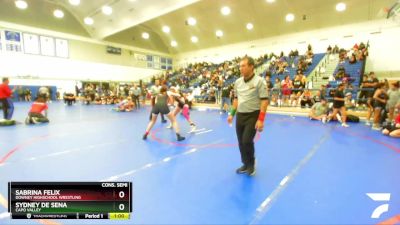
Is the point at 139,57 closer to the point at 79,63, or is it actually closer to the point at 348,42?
the point at 79,63

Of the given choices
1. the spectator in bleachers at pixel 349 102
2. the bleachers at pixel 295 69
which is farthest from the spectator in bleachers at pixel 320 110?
the bleachers at pixel 295 69

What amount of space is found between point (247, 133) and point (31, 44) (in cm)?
2449

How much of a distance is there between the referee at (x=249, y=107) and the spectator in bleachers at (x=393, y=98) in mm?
7245

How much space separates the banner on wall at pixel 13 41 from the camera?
761 inches

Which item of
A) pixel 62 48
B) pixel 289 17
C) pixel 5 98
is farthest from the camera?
pixel 62 48

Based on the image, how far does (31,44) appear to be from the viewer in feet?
68.2

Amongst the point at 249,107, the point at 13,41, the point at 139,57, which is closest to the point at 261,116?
the point at 249,107

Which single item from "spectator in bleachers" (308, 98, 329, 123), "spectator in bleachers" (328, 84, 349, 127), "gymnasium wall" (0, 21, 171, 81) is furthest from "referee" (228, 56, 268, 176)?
"gymnasium wall" (0, 21, 171, 81)

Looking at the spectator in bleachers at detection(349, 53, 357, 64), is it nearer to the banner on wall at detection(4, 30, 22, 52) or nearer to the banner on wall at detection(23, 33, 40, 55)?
the banner on wall at detection(23, 33, 40, 55)

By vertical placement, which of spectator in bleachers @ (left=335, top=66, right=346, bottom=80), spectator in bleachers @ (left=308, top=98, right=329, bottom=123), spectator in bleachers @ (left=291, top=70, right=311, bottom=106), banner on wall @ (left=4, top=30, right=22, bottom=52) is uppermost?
banner on wall @ (left=4, top=30, right=22, bottom=52)

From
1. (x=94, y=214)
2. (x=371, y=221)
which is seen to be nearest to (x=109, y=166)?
(x=94, y=214)

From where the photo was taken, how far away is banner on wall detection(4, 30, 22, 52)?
19.3 meters

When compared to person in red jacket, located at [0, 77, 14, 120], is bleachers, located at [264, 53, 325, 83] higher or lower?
higher

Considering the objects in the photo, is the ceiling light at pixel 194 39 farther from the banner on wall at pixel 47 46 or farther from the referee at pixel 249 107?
the referee at pixel 249 107
